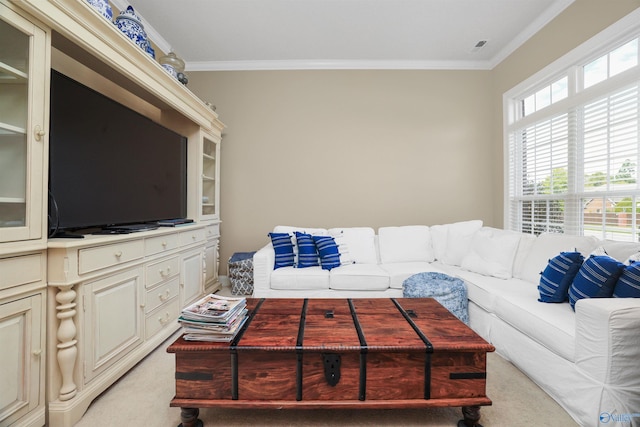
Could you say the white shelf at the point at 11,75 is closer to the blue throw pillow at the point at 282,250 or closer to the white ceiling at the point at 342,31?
the white ceiling at the point at 342,31

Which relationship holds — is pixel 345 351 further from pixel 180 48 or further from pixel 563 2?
pixel 180 48

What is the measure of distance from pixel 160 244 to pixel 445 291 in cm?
232

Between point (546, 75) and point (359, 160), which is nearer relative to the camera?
point (546, 75)

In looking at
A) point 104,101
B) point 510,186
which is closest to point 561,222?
point 510,186

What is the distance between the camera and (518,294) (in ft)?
6.63

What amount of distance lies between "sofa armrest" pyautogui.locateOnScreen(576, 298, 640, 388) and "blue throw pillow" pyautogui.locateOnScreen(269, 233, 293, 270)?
7.42 feet

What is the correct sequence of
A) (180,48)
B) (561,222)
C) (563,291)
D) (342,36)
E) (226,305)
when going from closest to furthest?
1. (226,305)
2. (563,291)
3. (561,222)
4. (342,36)
5. (180,48)

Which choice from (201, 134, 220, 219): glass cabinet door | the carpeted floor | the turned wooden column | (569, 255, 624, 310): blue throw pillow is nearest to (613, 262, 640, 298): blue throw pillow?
(569, 255, 624, 310): blue throw pillow

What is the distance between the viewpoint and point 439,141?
3.74 m

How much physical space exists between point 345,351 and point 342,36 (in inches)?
126

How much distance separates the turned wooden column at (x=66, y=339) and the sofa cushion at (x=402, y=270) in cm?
230

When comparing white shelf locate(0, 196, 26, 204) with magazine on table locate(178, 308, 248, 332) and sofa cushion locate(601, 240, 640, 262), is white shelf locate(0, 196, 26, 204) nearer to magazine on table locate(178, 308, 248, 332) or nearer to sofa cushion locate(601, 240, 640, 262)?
magazine on table locate(178, 308, 248, 332)

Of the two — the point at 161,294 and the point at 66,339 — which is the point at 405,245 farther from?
the point at 66,339

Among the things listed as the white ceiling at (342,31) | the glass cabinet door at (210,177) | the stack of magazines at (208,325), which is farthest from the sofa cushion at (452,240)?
the glass cabinet door at (210,177)
